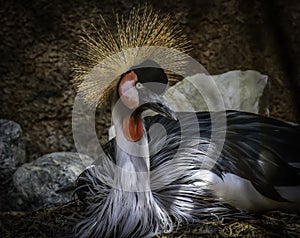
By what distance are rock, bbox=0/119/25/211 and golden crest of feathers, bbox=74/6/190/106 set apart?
0.81 metres

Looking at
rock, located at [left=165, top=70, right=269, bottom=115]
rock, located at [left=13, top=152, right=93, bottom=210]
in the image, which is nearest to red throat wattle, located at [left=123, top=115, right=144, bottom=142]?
rock, located at [left=13, top=152, right=93, bottom=210]

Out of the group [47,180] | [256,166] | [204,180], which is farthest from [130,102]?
[47,180]

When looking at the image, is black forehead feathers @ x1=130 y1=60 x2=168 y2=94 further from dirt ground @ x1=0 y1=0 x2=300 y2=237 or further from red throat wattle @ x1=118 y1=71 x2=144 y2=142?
dirt ground @ x1=0 y1=0 x2=300 y2=237

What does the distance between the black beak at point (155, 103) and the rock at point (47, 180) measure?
0.69 m

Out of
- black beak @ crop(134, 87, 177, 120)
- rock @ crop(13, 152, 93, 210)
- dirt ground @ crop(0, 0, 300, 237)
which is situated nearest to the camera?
black beak @ crop(134, 87, 177, 120)

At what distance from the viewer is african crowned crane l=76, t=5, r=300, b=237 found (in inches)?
49.3

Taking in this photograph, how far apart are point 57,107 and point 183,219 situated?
3.72 feet

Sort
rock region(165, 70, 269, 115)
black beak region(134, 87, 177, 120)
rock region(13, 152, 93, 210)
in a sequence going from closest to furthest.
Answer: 1. black beak region(134, 87, 177, 120)
2. rock region(13, 152, 93, 210)
3. rock region(165, 70, 269, 115)

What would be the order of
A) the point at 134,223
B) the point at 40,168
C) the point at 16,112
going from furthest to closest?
1. the point at 16,112
2. the point at 40,168
3. the point at 134,223

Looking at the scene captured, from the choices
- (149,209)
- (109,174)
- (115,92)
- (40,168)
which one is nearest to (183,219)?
(149,209)

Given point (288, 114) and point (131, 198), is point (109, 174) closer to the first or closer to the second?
point (131, 198)

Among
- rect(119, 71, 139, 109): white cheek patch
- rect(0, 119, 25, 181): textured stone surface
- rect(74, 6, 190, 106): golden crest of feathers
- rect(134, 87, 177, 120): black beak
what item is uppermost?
rect(74, 6, 190, 106): golden crest of feathers

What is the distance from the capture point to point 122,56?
1.32 metres

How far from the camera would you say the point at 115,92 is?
128 centimetres
